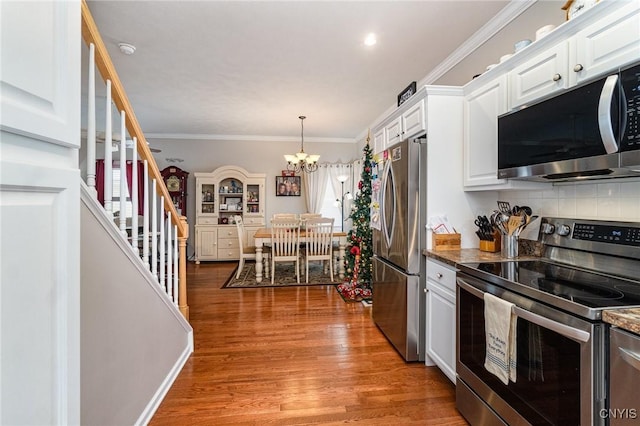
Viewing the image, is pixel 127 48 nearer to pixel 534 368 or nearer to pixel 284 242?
pixel 284 242

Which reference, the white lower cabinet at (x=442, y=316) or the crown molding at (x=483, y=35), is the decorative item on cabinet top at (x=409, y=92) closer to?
the crown molding at (x=483, y=35)

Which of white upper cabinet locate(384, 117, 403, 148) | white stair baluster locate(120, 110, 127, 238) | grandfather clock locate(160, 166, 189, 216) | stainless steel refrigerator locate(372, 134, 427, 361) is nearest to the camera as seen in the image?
white stair baluster locate(120, 110, 127, 238)

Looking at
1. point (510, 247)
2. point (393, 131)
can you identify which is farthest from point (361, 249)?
point (510, 247)

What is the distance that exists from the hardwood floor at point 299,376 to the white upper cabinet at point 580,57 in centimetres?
185

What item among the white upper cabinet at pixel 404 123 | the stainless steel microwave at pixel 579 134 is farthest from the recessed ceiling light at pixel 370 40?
the stainless steel microwave at pixel 579 134

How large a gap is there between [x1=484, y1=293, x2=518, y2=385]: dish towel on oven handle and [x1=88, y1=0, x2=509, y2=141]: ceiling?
211 centimetres

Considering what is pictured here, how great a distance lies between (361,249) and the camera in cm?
403

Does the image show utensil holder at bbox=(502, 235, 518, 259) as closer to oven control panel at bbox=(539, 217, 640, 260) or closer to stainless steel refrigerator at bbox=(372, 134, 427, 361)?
oven control panel at bbox=(539, 217, 640, 260)

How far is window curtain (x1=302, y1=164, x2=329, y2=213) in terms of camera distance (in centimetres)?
656

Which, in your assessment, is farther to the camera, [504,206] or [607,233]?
[504,206]

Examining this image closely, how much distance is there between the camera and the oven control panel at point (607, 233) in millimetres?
1360

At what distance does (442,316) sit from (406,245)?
547mm

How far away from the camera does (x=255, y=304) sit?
358 cm

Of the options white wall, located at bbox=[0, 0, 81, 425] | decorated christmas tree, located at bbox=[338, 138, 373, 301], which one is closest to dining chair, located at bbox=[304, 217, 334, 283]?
decorated christmas tree, located at bbox=[338, 138, 373, 301]
